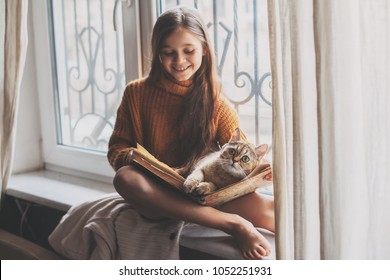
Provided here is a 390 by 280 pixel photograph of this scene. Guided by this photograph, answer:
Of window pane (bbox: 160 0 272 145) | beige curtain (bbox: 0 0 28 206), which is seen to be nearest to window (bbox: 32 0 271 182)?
window pane (bbox: 160 0 272 145)

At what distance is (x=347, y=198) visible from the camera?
34.8 inches

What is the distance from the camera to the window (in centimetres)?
120

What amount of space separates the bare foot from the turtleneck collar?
315 millimetres

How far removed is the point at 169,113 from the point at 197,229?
0.90 feet

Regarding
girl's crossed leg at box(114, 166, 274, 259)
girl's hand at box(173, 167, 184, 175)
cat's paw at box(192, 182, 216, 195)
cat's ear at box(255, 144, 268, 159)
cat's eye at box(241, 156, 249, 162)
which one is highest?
cat's ear at box(255, 144, 268, 159)

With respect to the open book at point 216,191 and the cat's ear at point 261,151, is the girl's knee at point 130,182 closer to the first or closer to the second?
the open book at point 216,191

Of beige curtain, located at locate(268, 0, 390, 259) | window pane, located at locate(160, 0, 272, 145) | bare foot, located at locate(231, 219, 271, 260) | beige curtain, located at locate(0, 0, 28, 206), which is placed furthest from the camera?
beige curtain, located at locate(0, 0, 28, 206)

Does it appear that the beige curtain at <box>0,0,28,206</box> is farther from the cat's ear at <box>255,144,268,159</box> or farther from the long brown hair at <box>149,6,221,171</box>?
the cat's ear at <box>255,144,268,159</box>

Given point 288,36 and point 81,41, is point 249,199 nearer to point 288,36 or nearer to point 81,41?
point 288,36

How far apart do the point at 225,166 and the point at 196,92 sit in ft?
0.58

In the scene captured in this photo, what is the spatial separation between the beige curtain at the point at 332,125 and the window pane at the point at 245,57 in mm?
252

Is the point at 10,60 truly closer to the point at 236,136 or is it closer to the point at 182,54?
the point at 182,54

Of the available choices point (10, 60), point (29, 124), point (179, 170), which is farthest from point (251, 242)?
point (29, 124)

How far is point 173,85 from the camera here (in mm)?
1154
